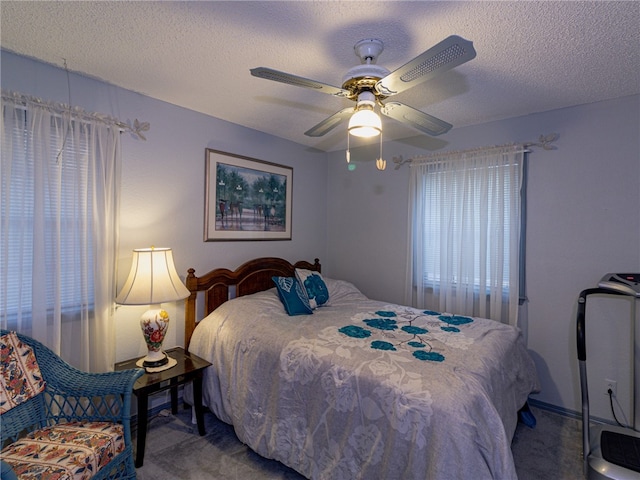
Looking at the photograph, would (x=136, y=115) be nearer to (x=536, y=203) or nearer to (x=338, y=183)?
(x=338, y=183)

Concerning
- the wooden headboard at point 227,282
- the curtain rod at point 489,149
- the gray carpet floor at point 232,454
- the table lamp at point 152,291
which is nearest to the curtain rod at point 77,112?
the table lamp at point 152,291

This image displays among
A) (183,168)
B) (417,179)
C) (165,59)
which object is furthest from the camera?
(417,179)

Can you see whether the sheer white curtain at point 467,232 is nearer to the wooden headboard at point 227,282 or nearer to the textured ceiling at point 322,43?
the textured ceiling at point 322,43

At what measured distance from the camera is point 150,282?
218 centimetres

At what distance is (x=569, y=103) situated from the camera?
2.59 metres

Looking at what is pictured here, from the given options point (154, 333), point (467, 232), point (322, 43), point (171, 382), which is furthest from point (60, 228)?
point (467, 232)

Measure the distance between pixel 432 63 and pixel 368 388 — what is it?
5.16 feet

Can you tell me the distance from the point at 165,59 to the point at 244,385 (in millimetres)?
2202

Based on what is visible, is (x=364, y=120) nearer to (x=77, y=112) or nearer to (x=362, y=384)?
(x=362, y=384)

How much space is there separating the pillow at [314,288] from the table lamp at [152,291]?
119 cm

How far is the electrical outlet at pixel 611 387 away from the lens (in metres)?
2.48

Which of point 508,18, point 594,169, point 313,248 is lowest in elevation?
point 313,248

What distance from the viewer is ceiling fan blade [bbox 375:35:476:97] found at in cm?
120

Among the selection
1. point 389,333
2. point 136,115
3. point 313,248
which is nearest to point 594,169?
point 389,333
